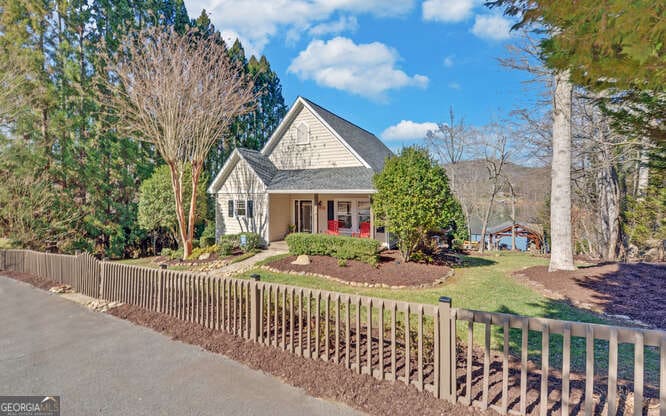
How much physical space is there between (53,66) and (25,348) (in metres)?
18.7

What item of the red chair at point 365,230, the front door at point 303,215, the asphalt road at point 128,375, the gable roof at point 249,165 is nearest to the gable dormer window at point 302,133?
the gable roof at point 249,165

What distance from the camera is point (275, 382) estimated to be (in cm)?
379

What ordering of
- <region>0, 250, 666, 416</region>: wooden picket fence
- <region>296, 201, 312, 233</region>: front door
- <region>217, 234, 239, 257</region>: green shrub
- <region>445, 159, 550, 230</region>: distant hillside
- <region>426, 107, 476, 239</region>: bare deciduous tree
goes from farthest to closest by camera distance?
<region>426, 107, 476, 239</region>: bare deciduous tree
<region>445, 159, 550, 230</region>: distant hillside
<region>296, 201, 312, 233</region>: front door
<region>217, 234, 239, 257</region>: green shrub
<region>0, 250, 666, 416</region>: wooden picket fence

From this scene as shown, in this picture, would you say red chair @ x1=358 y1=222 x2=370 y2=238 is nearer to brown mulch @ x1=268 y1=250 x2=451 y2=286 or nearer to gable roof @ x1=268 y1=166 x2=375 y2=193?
gable roof @ x1=268 y1=166 x2=375 y2=193

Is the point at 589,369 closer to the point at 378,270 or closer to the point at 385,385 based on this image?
the point at 385,385

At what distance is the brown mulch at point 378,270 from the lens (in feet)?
29.9

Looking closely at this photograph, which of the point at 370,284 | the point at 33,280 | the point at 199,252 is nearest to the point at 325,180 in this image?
the point at 199,252

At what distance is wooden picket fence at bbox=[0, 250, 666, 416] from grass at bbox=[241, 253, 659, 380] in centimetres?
5

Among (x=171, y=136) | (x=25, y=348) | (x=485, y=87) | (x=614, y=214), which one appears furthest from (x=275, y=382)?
(x=485, y=87)

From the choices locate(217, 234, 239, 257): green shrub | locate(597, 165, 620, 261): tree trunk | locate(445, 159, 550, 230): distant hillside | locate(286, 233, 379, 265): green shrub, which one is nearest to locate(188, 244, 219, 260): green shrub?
locate(217, 234, 239, 257): green shrub

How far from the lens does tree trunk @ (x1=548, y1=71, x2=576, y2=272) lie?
10031 millimetres

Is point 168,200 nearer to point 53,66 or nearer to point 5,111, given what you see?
point 5,111

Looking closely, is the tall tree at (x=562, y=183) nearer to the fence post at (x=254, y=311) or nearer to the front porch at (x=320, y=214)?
the front porch at (x=320, y=214)

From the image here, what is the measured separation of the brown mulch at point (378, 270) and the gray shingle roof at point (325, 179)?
154 inches
